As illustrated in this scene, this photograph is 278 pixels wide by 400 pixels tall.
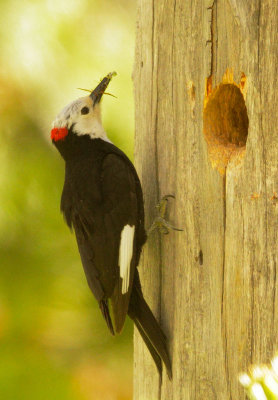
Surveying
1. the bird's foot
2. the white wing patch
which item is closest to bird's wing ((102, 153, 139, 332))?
the white wing patch

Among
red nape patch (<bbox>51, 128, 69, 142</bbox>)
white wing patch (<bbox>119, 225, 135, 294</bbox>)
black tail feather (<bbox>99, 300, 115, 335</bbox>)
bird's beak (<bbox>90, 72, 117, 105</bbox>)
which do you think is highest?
bird's beak (<bbox>90, 72, 117, 105</bbox>)

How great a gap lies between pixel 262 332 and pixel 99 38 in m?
1.83

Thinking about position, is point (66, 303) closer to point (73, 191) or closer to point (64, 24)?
point (73, 191)

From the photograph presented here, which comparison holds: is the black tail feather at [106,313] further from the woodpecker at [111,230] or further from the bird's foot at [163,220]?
the bird's foot at [163,220]

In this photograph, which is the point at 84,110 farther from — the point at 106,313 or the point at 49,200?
the point at 106,313

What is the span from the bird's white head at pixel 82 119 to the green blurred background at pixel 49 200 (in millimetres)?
86

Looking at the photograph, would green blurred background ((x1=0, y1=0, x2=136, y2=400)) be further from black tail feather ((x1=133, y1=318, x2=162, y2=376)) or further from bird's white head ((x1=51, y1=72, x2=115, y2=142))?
black tail feather ((x1=133, y1=318, x2=162, y2=376))

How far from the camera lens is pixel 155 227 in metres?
2.65

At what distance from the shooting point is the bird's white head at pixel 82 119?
3133 millimetres

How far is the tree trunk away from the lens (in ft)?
6.60

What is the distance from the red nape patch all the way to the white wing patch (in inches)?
24.6

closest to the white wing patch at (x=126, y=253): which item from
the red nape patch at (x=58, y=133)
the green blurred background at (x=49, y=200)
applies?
the green blurred background at (x=49, y=200)

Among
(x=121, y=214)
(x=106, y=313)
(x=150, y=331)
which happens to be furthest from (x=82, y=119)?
(x=150, y=331)

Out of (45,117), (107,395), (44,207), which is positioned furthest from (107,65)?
(107,395)
